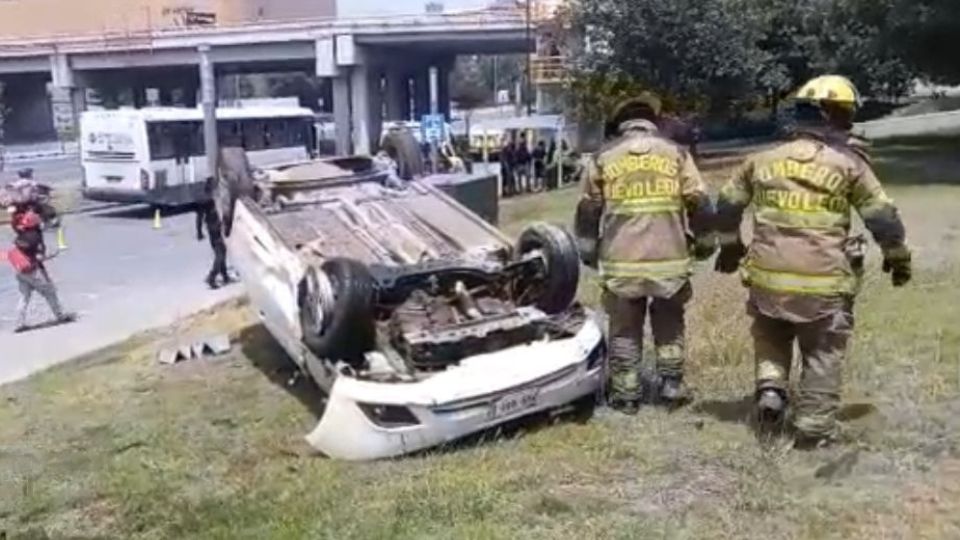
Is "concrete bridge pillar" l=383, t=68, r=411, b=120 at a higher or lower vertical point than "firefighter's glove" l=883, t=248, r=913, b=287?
lower

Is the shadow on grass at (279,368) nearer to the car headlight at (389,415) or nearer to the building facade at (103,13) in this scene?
the car headlight at (389,415)

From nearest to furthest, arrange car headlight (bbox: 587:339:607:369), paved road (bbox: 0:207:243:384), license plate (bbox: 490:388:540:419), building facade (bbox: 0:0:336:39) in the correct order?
license plate (bbox: 490:388:540:419) → car headlight (bbox: 587:339:607:369) → paved road (bbox: 0:207:243:384) → building facade (bbox: 0:0:336:39)

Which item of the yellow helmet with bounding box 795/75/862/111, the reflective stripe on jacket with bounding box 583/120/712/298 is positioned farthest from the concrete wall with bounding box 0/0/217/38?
the yellow helmet with bounding box 795/75/862/111

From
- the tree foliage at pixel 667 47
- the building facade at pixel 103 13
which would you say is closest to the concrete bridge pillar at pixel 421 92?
the building facade at pixel 103 13

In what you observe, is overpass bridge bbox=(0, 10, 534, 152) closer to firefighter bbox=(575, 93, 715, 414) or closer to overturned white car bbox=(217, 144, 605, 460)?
overturned white car bbox=(217, 144, 605, 460)

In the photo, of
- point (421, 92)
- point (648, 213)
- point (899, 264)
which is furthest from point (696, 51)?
point (421, 92)

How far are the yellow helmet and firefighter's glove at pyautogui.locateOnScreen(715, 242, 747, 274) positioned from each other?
2.56ft

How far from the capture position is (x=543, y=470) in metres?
5.17

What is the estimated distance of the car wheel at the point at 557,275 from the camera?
6.79 meters

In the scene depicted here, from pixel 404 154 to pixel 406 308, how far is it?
3.35 metres

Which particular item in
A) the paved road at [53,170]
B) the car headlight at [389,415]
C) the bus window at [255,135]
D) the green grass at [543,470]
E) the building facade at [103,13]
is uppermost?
the building facade at [103,13]

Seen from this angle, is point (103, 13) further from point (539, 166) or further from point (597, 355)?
point (597, 355)

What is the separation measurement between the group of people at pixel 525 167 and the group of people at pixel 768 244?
2118 centimetres

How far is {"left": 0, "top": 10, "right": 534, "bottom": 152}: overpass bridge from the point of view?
55322 mm
